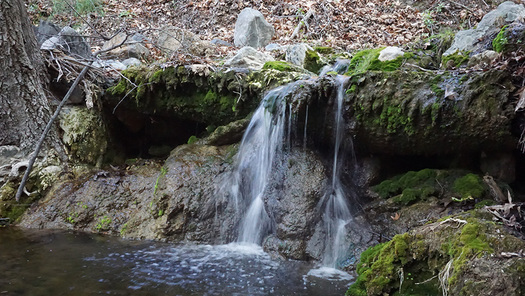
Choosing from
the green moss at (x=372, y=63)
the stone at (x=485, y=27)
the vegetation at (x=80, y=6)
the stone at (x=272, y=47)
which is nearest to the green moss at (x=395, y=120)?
the green moss at (x=372, y=63)

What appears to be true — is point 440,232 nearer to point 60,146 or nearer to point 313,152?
point 313,152

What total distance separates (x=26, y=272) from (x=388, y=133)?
13.3 ft

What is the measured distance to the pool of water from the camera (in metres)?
3.37

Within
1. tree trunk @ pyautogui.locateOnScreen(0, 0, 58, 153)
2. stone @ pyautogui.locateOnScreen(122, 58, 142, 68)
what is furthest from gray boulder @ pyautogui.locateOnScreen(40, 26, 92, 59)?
stone @ pyautogui.locateOnScreen(122, 58, 142, 68)

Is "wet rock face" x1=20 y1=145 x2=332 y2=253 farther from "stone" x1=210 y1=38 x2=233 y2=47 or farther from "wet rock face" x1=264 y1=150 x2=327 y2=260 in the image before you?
"stone" x1=210 y1=38 x2=233 y2=47

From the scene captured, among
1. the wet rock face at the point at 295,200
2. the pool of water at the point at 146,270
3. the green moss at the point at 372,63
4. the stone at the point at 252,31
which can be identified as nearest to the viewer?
the pool of water at the point at 146,270

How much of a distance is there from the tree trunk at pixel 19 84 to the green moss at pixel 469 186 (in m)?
5.90

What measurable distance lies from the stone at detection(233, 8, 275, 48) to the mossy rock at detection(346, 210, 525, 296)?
22.6 feet

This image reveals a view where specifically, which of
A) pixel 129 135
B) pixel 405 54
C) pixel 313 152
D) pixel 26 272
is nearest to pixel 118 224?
pixel 26 272

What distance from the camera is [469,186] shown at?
4.20 meters

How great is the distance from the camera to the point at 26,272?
3631 mm

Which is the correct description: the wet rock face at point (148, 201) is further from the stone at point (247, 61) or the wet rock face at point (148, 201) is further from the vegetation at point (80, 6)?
the vegetation at point (80, 6)

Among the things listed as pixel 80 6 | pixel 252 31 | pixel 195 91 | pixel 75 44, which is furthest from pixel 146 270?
pixel 80 6

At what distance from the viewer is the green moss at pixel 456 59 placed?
479cm
